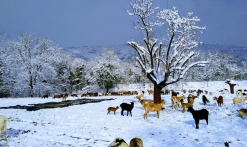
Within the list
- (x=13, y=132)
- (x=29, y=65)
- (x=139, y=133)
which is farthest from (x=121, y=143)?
(x=29, y=65)

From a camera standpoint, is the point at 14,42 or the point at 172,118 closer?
the point at 172,118

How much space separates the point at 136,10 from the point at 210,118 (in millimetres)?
11633

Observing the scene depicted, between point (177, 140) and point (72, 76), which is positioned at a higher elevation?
point (72, 76)

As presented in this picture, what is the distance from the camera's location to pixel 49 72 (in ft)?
152

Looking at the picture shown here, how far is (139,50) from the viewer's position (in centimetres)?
1947

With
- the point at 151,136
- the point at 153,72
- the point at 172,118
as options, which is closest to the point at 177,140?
the point at 151,136

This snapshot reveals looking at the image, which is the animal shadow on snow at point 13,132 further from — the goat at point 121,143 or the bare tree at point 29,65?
the bare tree at point 29,65

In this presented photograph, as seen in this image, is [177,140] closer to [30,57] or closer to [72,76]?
[30,57]

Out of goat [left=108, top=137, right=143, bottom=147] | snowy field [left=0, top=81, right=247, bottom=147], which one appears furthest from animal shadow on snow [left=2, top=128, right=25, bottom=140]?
goat [left=108, top=137, right=143, bottom=147]

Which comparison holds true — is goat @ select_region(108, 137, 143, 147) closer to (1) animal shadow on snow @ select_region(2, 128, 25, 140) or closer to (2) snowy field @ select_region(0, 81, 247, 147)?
(2) snowy field @ select_region(0, 81, 247, 147)

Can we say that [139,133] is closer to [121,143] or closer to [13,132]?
[121,143]

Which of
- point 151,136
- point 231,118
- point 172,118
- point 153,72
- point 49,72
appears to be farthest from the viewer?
point 49,72

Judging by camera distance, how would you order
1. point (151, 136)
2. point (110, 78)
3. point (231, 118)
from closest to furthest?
point (151, 136) → point (231, 118) → point (110, 78)

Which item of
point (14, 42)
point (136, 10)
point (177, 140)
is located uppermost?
point (14, 42)
